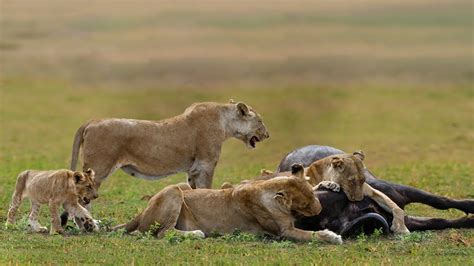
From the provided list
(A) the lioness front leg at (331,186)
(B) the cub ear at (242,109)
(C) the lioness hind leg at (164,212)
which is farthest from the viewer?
(B) the cub ear at (242,109)

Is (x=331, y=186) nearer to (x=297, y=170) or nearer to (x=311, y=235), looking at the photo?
(x=297, y=170)

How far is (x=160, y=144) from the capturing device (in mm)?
14180

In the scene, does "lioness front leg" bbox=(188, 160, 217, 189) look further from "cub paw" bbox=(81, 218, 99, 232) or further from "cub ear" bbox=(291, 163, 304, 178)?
"cub ear" bbox=(291, 163, 304, 178)

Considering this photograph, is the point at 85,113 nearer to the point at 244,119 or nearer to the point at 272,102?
the point at 272,102

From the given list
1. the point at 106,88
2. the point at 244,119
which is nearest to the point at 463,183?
the point at 244,119

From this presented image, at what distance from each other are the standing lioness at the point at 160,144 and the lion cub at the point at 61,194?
1.28 meters

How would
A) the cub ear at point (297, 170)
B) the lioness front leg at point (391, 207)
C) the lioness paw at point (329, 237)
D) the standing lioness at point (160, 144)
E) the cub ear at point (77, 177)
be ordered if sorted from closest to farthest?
the lioness paw at point (329, 237) < the cub ear at point (297, 170) < the lioness front leg at point (391, 207) < the cub ear at point (77, 177) < the standing lioness at point (160, 144)

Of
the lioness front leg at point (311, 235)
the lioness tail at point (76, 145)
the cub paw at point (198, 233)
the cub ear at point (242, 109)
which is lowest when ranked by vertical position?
the cub paw at point (198, 233)

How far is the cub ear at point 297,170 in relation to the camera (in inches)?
456

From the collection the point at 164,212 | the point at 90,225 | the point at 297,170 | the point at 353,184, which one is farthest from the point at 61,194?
the point at 353,184

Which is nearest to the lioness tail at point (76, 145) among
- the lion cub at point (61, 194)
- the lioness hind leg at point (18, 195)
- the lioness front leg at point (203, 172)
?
the lioness hind leg at point (18, 195)

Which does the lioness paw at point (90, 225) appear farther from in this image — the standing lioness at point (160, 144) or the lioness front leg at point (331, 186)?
the lioness front leg at point (331, 186)

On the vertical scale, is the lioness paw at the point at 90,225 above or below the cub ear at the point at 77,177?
below

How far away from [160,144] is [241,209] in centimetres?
263
